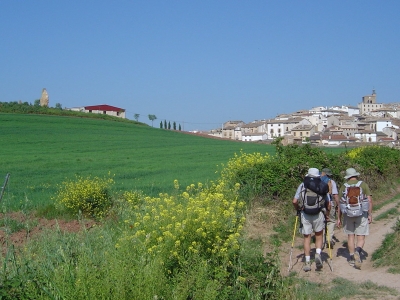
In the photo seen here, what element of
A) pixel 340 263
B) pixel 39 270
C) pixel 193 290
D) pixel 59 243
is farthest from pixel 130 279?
pixel 340 263

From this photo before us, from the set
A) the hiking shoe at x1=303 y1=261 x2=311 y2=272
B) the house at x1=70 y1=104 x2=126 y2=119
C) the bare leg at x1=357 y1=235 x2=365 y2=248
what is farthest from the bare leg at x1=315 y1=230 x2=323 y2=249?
the house at x1=70 y1=104 x2=126 y2=119

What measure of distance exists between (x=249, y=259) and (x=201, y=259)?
1.11 meters

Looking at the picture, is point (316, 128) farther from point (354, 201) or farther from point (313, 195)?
point (313, 195)

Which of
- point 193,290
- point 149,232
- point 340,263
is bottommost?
point 340,263

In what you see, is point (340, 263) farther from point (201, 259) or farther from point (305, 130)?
point (305, 130)

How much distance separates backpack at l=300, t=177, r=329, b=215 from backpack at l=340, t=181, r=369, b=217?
76 cm

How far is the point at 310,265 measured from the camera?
32.6 ft

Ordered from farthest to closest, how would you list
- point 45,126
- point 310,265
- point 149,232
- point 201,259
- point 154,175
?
point 45,126
point 154,175
point 310,265
point 149,232
point 201,259

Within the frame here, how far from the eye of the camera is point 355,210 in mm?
10297

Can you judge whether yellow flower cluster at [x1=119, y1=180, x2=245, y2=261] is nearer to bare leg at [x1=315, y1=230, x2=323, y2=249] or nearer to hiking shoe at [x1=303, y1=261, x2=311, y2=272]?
hiking shoe at [x1=303, y1=261, x2=311, y2=272]

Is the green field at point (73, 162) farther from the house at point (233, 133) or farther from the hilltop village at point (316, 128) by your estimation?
the house at point (233, 133)

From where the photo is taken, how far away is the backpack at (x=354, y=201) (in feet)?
33.8

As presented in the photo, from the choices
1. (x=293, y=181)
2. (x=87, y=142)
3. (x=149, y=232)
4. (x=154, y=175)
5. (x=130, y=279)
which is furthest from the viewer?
(x=87, y=142)

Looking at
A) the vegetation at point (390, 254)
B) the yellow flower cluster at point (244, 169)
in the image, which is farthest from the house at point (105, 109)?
the vegetation at point (390, 254)
